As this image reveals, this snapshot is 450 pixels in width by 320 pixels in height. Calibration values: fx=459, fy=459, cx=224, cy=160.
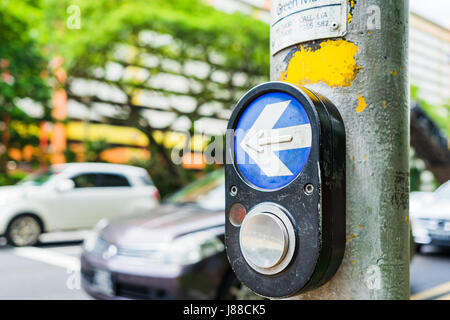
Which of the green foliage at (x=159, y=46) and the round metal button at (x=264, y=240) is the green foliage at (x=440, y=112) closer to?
the green foliage at (x=159, y=46)

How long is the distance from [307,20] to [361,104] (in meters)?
0.27

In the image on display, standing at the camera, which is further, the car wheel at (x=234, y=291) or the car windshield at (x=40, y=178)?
the car windshield at (x=40, y=178)

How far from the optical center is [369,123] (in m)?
1.15

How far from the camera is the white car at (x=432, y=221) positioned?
7594mm

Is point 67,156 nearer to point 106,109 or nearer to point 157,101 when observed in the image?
point 106,109

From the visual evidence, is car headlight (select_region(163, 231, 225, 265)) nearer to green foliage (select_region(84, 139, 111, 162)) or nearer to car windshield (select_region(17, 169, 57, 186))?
car windshield (select_region(17, 169, 57, 186))

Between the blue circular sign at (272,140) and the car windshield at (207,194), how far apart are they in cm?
321

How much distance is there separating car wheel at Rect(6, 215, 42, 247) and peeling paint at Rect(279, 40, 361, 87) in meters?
7.94

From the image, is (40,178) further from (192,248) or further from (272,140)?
(272,140)

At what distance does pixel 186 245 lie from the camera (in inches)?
148

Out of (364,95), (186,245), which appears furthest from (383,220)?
(186,245)

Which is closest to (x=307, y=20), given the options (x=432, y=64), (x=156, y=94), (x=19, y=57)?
(x=19, y=57)

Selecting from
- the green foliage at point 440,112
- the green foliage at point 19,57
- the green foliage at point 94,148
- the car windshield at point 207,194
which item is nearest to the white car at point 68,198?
the car windshield at point 207,194
